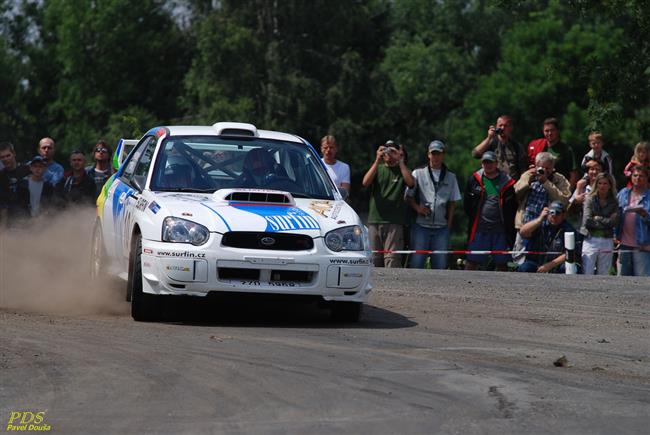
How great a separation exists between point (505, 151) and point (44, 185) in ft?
20.1

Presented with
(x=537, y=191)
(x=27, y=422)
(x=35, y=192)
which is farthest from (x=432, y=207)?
(x=27, y=422)

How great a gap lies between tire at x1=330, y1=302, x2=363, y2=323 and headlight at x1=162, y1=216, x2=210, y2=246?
51.8 inches

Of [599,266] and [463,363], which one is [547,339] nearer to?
[463,363]

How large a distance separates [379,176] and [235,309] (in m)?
5.89

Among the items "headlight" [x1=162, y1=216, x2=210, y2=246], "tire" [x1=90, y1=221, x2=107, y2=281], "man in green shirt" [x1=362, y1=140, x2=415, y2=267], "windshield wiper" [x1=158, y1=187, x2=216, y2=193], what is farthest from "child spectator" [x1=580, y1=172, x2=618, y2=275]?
"headlight" [x1=162, y1=216, x2=210, y2=246]

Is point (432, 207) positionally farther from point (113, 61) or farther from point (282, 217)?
point (113, 61)

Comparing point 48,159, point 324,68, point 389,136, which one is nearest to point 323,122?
Result: point 324,68

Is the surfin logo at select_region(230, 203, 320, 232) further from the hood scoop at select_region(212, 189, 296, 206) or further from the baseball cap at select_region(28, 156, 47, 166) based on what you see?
the baseball cap at select_region(28, 156, 47, 166)

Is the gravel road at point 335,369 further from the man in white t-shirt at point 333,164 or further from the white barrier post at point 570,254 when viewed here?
the man in white t-shirt at point 333,164

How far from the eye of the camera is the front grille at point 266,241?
11.0 m

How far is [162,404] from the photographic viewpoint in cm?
748

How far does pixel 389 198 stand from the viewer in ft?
59.4

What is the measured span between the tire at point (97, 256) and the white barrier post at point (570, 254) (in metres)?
6.14

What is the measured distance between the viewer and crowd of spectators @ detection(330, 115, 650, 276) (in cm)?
1728
